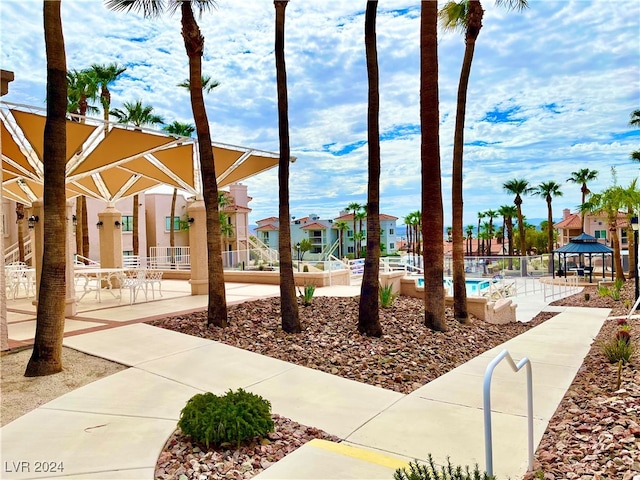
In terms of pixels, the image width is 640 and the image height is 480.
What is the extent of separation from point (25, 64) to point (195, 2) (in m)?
3.46

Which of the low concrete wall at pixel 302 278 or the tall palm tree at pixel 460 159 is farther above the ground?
the tall palm tree at pixel 460 159

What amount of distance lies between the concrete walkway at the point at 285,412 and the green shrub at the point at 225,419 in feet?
1.09

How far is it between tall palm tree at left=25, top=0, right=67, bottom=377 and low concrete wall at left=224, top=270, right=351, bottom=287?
8.58 m

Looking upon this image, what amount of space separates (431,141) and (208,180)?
4345 millimetres

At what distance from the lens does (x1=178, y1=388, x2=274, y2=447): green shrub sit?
4105mm

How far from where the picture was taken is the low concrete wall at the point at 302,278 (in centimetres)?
1527

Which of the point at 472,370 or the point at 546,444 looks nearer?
the point at 546,444

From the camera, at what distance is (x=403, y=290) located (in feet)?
46.8

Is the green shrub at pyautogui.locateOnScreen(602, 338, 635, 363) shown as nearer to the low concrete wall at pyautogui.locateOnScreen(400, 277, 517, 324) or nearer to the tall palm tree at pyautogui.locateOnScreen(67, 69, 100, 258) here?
the low concrete wall at pyautogui.locateOnScreen(400, 277, 517, 324)

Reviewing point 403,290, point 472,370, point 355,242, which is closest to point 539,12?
point 472,370

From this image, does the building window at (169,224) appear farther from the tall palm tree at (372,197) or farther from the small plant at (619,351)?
Answer: the small plant at (619,351)

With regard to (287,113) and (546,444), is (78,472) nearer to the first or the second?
(546,444)

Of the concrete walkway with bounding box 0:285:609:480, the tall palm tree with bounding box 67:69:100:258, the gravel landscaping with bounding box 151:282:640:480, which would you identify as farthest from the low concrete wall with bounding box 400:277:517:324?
the tall palm tree with bounding box 67:69:100:258

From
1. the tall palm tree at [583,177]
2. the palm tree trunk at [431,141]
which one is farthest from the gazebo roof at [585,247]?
the tall palm tree at [583,177]
